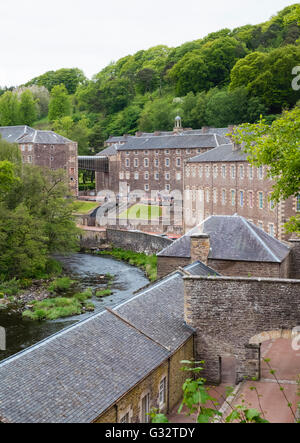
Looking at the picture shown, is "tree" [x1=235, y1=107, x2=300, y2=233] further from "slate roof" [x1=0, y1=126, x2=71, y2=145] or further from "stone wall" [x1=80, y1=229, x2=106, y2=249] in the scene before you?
"slate roof" [x1=0, y1=126, x2=71, y2=145]

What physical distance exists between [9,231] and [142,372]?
2695cm

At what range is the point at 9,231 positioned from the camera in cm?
3762

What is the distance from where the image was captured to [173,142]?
69.0 m

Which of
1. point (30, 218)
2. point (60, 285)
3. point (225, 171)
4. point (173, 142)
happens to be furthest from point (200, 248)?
point (173, 142)

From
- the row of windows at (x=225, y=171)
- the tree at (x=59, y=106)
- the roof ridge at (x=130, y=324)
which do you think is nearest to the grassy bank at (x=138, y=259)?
the row of windows at (x=225, y=171)

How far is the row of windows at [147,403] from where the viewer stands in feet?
40.9

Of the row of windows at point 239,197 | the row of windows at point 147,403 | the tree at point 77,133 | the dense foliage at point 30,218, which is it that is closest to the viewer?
the row of windows at point 147,403

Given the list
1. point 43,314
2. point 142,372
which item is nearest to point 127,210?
point 43,314

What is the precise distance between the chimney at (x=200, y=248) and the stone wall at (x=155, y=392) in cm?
642

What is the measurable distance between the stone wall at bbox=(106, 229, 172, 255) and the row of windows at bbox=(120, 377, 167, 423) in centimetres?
2984

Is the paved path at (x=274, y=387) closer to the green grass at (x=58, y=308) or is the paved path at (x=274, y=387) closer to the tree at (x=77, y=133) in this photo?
A: the green grass at (x=58, y=308)

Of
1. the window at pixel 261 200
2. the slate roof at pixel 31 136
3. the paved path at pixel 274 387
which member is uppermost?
the slate roof at pixel 31 136

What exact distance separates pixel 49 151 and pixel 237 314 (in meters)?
60.3
